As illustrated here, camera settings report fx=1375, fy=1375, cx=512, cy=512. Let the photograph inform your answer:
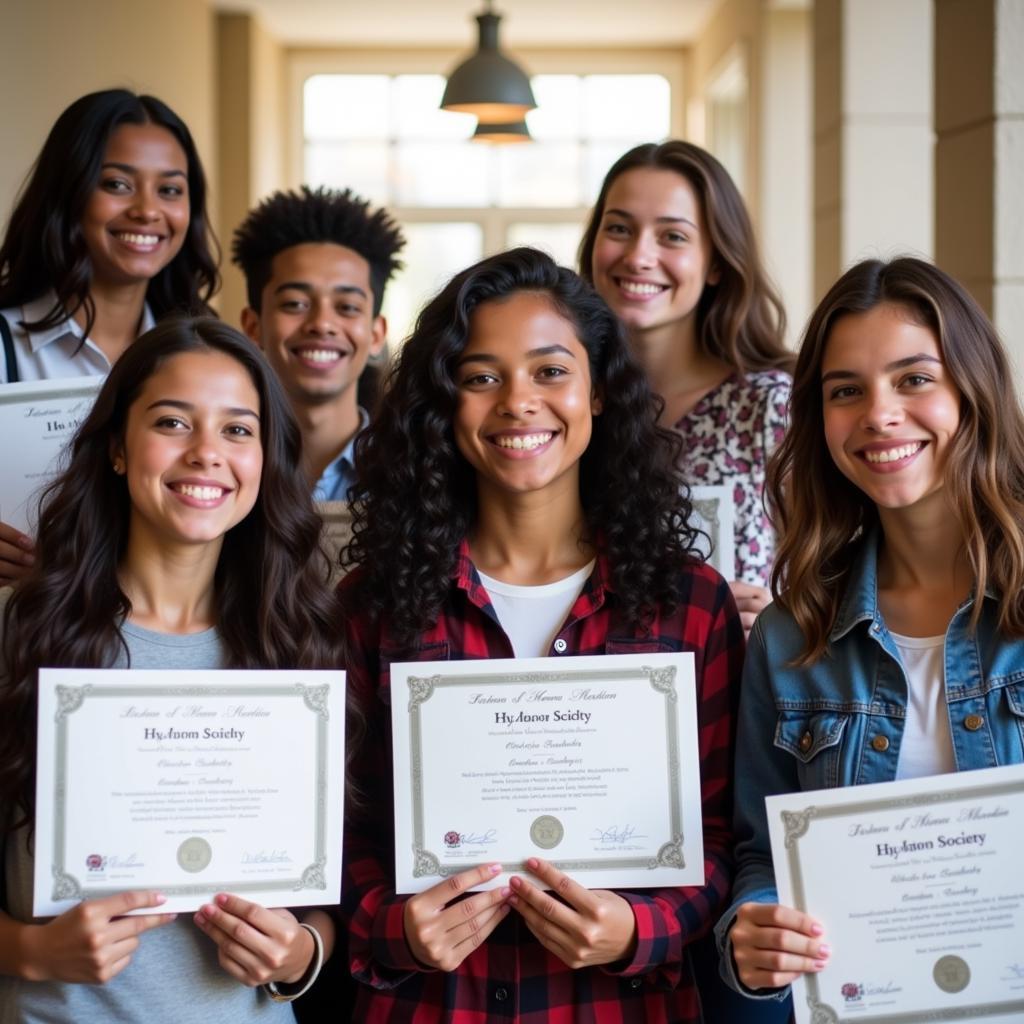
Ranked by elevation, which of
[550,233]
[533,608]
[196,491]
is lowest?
[533,608]

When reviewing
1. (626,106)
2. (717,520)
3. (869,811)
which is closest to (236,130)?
(626,106)

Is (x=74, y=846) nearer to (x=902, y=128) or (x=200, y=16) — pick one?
(x=902, y=128)

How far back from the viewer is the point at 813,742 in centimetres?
184

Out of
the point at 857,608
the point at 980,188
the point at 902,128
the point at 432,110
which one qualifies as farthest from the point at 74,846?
the point at 432,110

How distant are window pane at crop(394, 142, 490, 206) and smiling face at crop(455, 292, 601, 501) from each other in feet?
31.3

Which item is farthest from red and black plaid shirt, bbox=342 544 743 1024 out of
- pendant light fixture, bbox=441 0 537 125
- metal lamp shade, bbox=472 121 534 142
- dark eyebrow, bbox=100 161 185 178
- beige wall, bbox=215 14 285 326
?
beige wall, bbox=215 14 285 326

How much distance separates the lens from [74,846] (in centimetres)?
172

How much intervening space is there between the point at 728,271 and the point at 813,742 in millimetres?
1417

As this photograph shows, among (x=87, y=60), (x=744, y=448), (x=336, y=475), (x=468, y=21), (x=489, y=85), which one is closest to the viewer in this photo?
(x=744, y=448)

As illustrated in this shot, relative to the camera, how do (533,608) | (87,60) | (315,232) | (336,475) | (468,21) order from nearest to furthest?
(533,608)
(336,475)
(315,232)
(87,60)
(468,21)

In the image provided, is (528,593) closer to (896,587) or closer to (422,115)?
(896,587)

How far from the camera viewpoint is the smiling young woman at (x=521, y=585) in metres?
1.82

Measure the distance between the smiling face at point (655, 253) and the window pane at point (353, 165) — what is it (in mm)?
8558

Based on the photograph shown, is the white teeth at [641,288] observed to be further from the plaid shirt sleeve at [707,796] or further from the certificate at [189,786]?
the certificate at [189,786]
